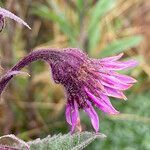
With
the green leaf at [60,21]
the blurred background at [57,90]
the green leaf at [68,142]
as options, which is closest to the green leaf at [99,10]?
the blurred background at [57,90]

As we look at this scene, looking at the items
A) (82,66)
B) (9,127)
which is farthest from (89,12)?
(82,66)

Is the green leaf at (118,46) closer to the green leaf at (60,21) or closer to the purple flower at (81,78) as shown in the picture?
the green leaf at (60,21)

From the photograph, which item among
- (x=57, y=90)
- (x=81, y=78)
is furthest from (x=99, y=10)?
(x=81, y=78)

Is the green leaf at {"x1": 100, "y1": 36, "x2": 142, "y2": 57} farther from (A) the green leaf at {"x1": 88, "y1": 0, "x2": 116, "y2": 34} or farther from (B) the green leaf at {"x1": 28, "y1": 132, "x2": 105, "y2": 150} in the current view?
(B) the green leaf at {"x1": 28, "y1": 132, "x2": 105, "y2": 150}

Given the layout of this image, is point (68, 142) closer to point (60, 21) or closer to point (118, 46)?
point (60, 21)

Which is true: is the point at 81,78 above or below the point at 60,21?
below

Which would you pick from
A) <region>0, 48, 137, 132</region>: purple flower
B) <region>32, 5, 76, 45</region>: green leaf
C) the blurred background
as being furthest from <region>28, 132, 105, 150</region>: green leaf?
<region>32, 5, 76, 45</region>: green leaf
